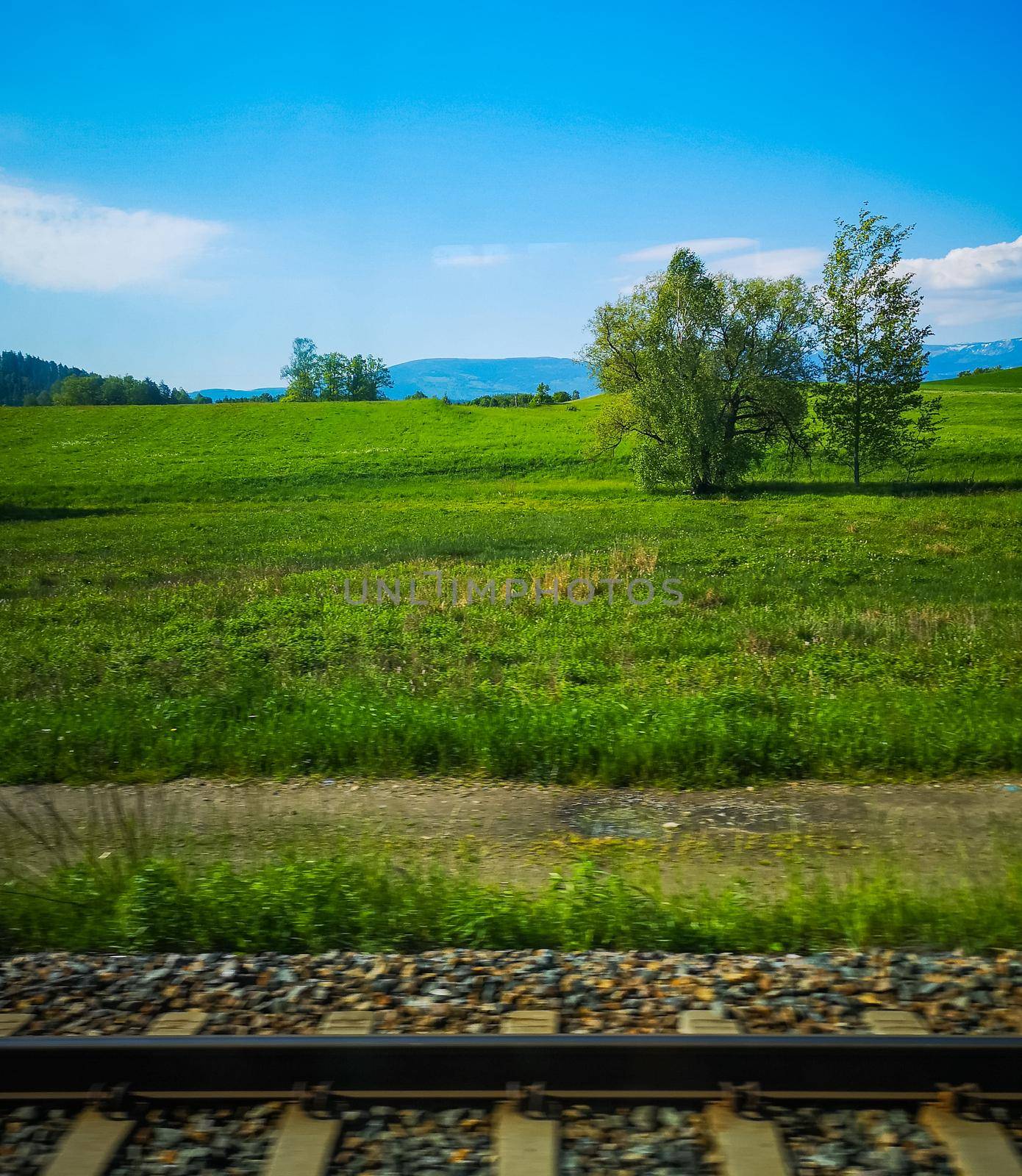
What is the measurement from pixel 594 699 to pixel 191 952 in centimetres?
611

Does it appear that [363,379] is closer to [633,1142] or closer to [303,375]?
[303,375]

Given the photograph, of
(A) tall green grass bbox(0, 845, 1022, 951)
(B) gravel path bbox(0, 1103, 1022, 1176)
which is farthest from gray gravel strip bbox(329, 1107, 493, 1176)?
(A) tall green grass bbox(0, 845, 1022, 951)

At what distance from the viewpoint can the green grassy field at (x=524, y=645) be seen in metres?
8.77

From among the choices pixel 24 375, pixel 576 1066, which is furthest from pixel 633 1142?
pixel 24 375

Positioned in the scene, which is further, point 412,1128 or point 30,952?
point 30,952

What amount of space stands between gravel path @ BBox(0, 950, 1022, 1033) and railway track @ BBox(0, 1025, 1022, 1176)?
0.38 meters

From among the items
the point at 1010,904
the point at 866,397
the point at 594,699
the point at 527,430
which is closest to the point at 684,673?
the point at 594,699

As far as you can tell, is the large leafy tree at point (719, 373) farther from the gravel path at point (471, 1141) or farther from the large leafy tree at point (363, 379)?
the large leafy tree at point (363, 379)

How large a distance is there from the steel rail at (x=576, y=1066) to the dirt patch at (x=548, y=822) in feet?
7.74

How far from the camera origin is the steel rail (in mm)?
3768

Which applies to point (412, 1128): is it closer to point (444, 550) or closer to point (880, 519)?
point (444, 550)

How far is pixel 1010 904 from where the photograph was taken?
5438mm

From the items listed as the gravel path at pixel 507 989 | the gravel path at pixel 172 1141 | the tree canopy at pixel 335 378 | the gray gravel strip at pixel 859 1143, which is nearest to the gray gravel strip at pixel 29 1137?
the gravel path at pixel 172 1141

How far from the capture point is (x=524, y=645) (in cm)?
1377
